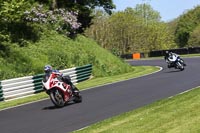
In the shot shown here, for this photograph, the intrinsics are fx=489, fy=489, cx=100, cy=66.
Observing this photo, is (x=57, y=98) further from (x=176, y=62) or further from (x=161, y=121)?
(x=176, y=62)

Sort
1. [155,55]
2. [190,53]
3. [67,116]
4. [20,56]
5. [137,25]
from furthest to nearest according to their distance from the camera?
[137,25] < [155,55] < [190,53] < [20,56] < [67,116]

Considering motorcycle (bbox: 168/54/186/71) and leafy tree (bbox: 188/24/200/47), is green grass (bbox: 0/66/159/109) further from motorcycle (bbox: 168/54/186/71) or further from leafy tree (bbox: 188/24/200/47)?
leafy tree (bbox: 188/24/200/47)

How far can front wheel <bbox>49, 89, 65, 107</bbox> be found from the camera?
15697 millimetres

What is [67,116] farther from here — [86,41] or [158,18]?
[158,18]

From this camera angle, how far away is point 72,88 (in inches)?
650

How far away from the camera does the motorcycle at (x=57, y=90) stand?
51.2 feet

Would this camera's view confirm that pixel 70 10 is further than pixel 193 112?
Yes

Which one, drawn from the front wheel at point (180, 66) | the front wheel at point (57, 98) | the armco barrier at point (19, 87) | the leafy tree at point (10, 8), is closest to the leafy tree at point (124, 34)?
the front wheel at point (180, 66)

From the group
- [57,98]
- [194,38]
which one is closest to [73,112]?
[57,98]

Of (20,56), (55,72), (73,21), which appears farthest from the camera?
(73,21)

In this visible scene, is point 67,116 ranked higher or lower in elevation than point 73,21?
lower

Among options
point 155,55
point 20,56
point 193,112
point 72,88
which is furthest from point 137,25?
point 193,112

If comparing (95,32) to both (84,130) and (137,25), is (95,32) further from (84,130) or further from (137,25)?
(84,130)

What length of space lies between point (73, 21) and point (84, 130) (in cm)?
2736
